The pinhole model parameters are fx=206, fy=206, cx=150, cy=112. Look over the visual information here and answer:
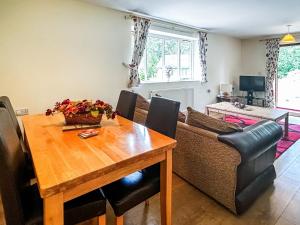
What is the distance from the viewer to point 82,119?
72.0 inches

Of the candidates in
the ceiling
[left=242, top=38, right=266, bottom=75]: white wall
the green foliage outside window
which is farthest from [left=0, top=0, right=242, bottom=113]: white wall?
the green foliage outside window

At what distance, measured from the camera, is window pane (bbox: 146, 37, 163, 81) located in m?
4.71

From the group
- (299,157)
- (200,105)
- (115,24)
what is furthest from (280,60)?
(115,24)

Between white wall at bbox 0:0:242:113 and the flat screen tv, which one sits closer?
white wall at bbox 0:0:242:113

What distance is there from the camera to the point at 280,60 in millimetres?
6527

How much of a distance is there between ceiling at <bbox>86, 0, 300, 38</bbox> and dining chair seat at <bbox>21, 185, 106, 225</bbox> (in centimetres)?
306

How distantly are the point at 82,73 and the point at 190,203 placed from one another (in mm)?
2647

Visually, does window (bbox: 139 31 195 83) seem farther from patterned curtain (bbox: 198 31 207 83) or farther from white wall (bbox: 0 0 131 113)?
white wall (bbox: 0 0 131 113)

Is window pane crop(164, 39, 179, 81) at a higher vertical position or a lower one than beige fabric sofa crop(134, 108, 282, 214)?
higher

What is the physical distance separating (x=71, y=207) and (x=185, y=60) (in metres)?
4.98

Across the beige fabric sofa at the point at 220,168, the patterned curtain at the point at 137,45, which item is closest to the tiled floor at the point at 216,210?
the beige fabric sofa at the point at 220,168

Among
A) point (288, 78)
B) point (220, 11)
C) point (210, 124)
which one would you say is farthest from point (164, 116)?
point (288, 78)

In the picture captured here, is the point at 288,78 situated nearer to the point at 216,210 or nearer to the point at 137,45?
the point at 137,45

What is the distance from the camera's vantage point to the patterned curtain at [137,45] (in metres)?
4.05
